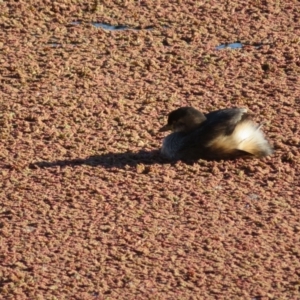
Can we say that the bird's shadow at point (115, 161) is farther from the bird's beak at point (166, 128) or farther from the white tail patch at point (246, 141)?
the white tail patch at point (246, 141)

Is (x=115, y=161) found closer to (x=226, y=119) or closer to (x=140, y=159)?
(x=140, y=159)

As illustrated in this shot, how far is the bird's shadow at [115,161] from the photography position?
8938mm

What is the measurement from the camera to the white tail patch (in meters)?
8.94

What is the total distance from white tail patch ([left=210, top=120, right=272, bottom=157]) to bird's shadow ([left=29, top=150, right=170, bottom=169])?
0.49 m

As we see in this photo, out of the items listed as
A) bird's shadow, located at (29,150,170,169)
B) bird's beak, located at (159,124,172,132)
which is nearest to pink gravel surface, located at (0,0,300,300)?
bird's shadow, located at (29,150,170,169)

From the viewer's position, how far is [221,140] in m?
8.91

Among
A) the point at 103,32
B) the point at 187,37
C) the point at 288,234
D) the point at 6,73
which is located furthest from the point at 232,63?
the point at 288,234

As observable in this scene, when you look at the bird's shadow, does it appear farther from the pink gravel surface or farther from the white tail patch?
the white tail patch

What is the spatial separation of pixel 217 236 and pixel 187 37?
392cm

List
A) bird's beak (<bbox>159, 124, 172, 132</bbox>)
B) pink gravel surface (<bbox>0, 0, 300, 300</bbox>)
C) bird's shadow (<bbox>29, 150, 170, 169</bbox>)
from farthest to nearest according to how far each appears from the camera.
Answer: bird's beak (<bbox>159, 124, 172, 132</bbox>) < bird's shadow (<bbox>29, 150, 170, 169</bbox>) < pink gravel surface (<bbox>0, 0, 300, 300</bbox>)

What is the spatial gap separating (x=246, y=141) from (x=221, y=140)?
232 millimetres

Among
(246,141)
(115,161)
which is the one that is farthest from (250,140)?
(115,161)

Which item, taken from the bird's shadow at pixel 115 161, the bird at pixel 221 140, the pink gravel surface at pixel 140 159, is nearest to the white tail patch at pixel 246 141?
the bird at pixel 221 140

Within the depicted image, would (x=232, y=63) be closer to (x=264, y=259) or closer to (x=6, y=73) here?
(x=6, y=73)
